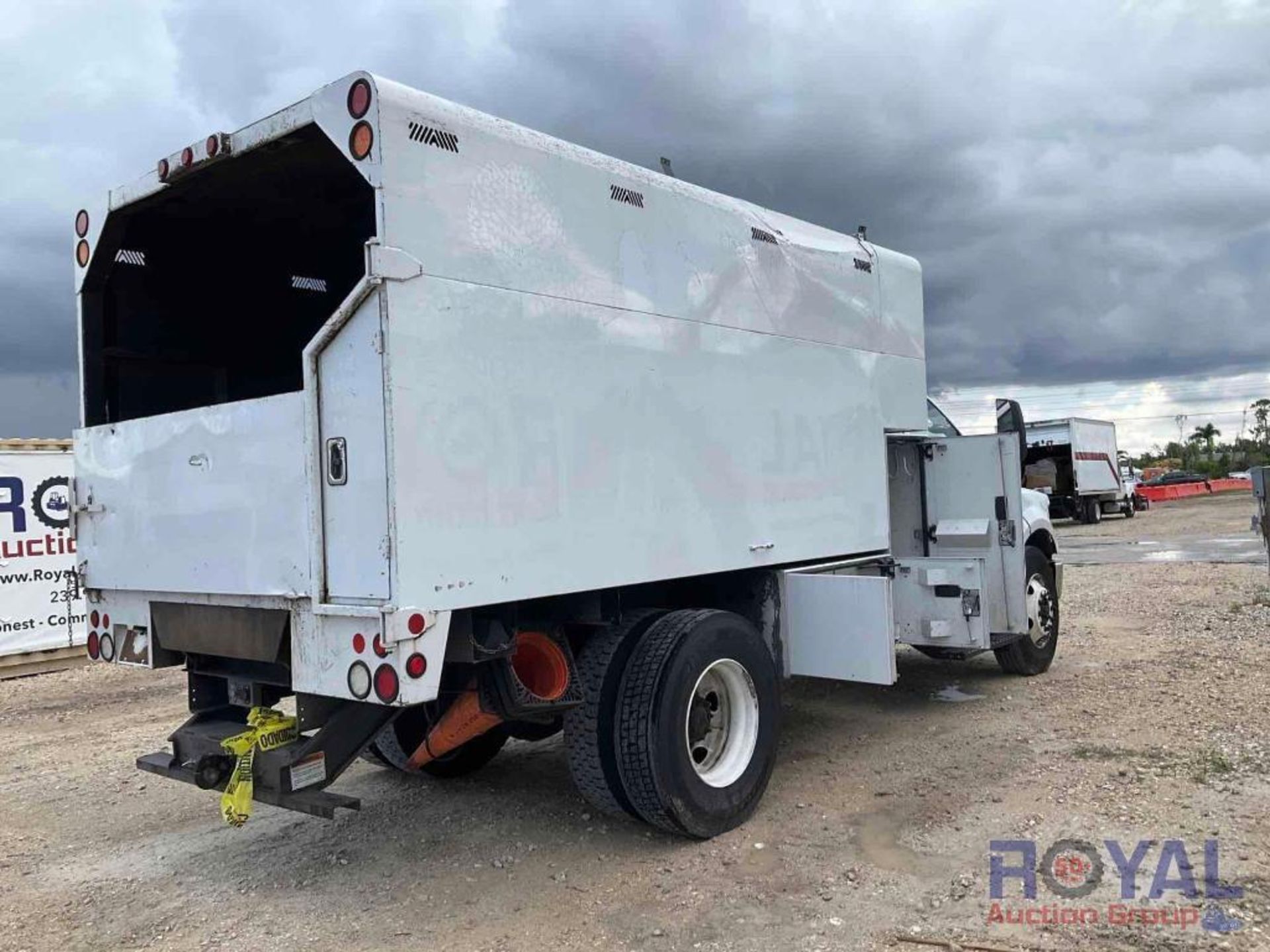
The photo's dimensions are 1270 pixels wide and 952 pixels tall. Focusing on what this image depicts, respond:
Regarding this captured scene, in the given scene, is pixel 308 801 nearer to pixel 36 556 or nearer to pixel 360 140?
pixel 360 140

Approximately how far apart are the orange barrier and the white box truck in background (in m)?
14.8

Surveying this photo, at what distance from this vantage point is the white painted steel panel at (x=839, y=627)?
18.5 feet

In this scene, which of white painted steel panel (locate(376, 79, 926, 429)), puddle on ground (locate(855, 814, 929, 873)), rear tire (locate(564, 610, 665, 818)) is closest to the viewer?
white painted steel panel (locate(376, 79, 926, 429))

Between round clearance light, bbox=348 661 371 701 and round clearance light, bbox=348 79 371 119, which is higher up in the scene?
round clearance light, bbox=348 79 371 119

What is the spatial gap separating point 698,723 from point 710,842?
22.8 inches

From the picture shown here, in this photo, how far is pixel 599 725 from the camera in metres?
4.68

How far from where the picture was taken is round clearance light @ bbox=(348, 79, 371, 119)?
3.78 m

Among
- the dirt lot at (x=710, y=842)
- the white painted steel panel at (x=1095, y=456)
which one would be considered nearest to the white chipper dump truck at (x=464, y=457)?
the dirt lot at (x=710, y=842)

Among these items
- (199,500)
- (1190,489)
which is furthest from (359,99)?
(1190,489)

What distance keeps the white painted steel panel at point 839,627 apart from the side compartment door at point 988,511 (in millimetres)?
2169

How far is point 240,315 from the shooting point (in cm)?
583

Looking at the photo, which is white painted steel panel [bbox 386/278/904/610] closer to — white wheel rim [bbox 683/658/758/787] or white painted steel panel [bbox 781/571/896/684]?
white painted steel panel [bbox 781/571/896/684]

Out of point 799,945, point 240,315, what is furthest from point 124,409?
point 799,945

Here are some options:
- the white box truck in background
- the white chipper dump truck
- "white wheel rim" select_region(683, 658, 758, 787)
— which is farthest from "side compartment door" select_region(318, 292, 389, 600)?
the white box truck in background
